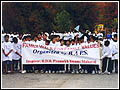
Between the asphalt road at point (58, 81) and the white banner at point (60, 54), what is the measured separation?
664 millimetres

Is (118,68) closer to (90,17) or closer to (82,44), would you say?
(82,44)

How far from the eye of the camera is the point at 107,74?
12.2 m

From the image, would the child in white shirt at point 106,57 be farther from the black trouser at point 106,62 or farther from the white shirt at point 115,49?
the white shirt at point 115,49

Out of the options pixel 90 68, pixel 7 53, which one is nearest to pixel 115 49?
pixel 90 68

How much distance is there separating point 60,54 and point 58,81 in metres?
2.04

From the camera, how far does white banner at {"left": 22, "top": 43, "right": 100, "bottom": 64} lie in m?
12.4

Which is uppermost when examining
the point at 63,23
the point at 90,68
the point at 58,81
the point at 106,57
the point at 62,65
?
the point at 63,23

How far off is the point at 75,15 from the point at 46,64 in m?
30.0

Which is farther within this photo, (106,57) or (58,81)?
(106,57)

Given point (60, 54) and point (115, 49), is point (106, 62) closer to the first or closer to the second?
point (115, 49)

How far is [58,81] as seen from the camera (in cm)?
1062

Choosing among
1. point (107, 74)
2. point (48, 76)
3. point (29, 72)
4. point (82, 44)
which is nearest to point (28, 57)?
point (29, 72)

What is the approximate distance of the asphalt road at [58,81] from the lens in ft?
32.3

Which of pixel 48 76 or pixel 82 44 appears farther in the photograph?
pixel 82 44
